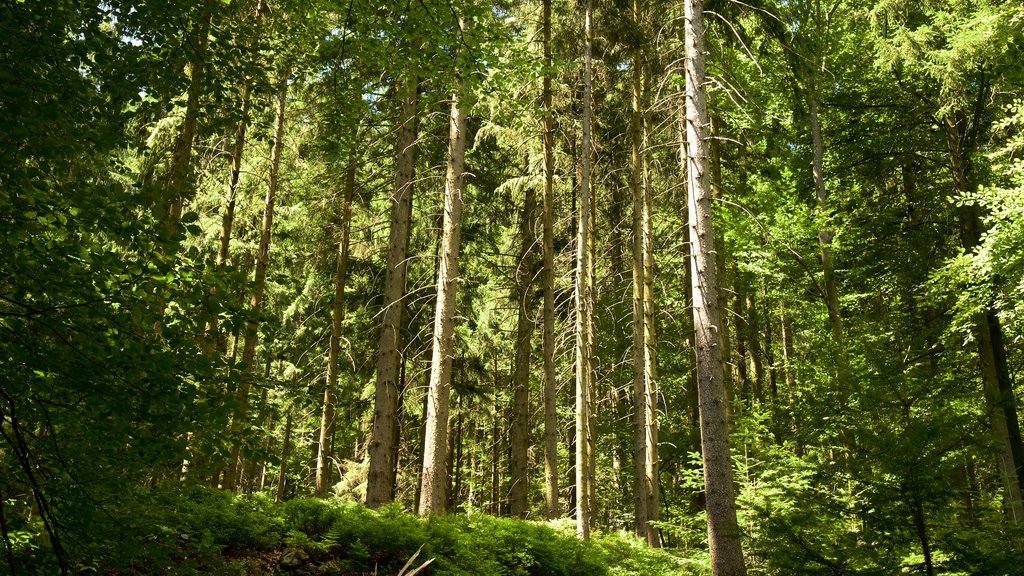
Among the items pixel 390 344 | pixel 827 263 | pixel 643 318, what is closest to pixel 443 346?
pixel 390 344

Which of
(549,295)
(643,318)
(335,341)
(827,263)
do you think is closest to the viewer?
(335,341)

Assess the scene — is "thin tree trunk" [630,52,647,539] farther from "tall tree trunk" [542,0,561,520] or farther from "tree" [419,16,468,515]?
"tree" [419,16,468,515]

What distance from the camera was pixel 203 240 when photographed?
13344 millimetres

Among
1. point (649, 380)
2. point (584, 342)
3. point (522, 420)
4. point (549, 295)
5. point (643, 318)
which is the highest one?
point (549, 295)

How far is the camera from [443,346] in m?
9.50

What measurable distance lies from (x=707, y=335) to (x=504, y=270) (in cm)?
1168

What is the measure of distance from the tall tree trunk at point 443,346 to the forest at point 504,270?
7cm

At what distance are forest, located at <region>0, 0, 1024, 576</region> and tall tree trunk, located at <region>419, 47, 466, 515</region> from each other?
2.9 inches

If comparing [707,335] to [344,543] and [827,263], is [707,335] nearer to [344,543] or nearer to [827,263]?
[344,543]

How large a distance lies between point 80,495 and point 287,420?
20.9 meters

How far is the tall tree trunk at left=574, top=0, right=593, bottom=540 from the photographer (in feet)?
37.1

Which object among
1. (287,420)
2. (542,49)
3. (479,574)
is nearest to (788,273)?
(542,49)

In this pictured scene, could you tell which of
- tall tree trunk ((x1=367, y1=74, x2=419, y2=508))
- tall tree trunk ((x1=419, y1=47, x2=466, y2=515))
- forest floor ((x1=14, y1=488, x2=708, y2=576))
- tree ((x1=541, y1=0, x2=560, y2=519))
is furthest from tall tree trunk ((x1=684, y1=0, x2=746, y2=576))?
tree ((x1=541, y1=0, x2=560, y2=519))

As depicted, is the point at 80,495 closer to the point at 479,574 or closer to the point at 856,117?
the point at 479,574
